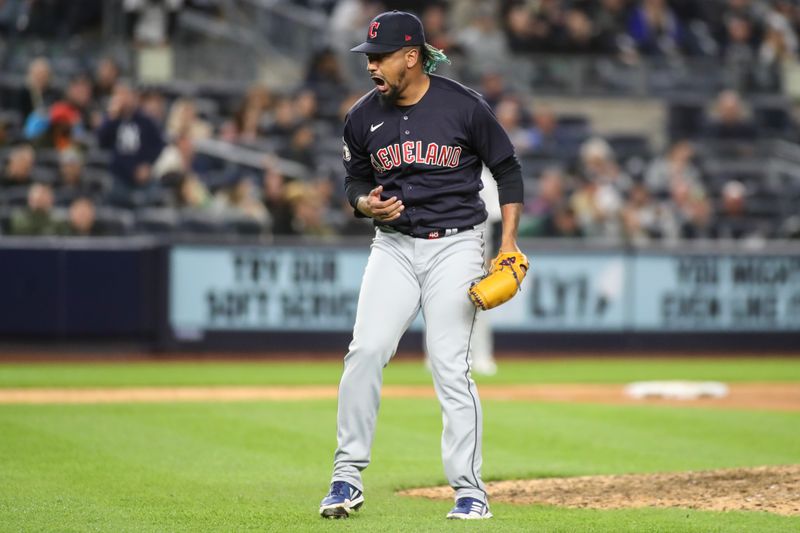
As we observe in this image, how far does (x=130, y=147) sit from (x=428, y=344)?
36.4ft

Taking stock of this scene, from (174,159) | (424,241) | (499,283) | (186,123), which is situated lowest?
(499,283)

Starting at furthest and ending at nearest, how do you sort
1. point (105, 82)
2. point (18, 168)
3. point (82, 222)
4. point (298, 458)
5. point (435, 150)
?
point (105, 82)
point (18, 168)
point (82, 222)
point (298, 458)
point (435, 150)

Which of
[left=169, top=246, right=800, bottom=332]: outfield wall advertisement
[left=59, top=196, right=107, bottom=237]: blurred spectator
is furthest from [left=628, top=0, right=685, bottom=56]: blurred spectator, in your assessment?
[left=59, top=196, right=107, bottom=237]: blurred spectator

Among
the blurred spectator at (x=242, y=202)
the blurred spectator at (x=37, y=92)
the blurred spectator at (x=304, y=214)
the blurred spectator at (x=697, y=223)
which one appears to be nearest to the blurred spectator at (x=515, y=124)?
the blurred spectator at (x=697, y=223)

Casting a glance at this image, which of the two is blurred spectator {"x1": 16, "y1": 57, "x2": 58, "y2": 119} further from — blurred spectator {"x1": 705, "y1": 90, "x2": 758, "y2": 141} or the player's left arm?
the player's left arm

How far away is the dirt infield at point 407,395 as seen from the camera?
472 inches

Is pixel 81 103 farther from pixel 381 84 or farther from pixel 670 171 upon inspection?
pixel 381 84

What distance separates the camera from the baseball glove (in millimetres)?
→ 5973

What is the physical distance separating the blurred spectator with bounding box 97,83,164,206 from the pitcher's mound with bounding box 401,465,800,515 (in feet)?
33.0

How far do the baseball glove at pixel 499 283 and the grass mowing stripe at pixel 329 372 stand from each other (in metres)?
7.89

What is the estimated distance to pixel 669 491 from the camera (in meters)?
6.95

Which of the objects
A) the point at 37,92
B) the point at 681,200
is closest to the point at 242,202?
the point at 37,92

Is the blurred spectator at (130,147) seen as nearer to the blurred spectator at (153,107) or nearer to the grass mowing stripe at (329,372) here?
the blurred spectator at (153,107)

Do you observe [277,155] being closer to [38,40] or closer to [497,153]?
[38,40]
